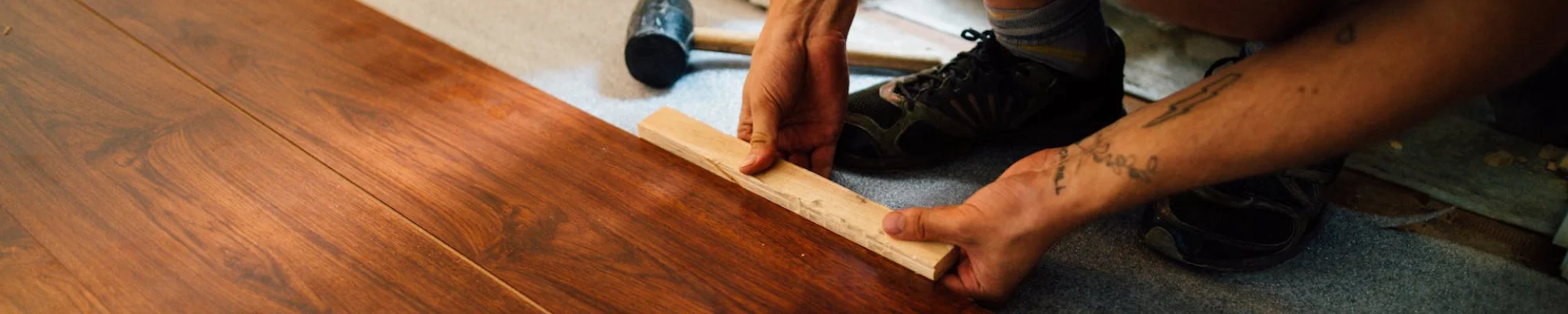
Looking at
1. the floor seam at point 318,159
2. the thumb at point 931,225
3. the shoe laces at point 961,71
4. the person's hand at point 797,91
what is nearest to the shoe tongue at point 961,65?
the shoe laces at point 961,71

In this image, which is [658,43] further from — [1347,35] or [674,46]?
[1347,35]

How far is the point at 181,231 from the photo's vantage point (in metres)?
0.99

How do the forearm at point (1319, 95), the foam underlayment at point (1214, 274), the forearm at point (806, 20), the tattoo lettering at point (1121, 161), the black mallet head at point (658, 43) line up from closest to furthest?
the forearm at point (1319, 95)
the tattoo lettering at point (1121, 161)
the foam underlayment at point (1214, 274)
the forearm at point (806, 20)
the black mallet head at point (658, 43)

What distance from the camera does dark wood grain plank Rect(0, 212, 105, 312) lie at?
0.90 metres

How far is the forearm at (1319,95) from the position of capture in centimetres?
72

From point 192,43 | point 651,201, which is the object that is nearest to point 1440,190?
point 651,201

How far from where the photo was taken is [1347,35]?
79 cm

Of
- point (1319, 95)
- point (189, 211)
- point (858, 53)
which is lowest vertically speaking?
point (858, 53)

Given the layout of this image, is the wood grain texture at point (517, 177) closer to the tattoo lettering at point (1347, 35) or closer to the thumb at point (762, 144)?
the thumb at point (762, 144)

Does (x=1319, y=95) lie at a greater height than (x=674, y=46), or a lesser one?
greater

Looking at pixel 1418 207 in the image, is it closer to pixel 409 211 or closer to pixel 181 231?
pixel 409 211

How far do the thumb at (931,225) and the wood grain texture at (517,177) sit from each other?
47 millimetres

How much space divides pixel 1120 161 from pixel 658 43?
86 centimetres

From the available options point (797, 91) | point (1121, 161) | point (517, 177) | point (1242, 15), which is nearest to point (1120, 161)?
point (1121, 161)
